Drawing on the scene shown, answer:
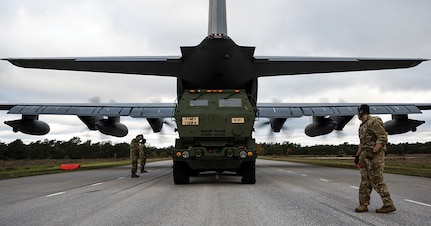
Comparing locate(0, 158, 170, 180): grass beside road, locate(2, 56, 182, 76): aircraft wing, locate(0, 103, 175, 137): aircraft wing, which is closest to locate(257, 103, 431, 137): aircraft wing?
locate(0, 103, 175, 137): aircraft wing

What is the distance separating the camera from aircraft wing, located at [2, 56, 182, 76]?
12867 millimetres

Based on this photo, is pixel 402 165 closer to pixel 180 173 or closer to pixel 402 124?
pixel 402 124

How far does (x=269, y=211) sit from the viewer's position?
6566 millimetres

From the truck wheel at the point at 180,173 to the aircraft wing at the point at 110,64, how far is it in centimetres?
405

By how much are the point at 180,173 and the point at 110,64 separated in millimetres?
4781

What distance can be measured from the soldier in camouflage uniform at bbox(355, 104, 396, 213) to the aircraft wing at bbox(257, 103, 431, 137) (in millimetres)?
16114

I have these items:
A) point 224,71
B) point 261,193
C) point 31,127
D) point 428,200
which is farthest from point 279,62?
point 31,127

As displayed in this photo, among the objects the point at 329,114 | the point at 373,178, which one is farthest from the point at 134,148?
the point at 373,178

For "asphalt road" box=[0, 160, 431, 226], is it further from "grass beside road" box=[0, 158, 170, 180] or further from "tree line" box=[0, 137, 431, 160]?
"tree line" box=[0, 137, 431, 160]

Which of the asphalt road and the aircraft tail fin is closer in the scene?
the asphalt road

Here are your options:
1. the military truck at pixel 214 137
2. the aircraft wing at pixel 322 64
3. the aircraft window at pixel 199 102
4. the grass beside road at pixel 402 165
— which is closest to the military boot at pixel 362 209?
the military truck at pixel 214 137

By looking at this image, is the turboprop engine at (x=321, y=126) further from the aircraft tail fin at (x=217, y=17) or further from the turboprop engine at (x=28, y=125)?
the turboprop engine at (x=28, y=125)

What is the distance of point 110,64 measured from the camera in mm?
13539

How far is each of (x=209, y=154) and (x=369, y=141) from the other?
17.9 feet
